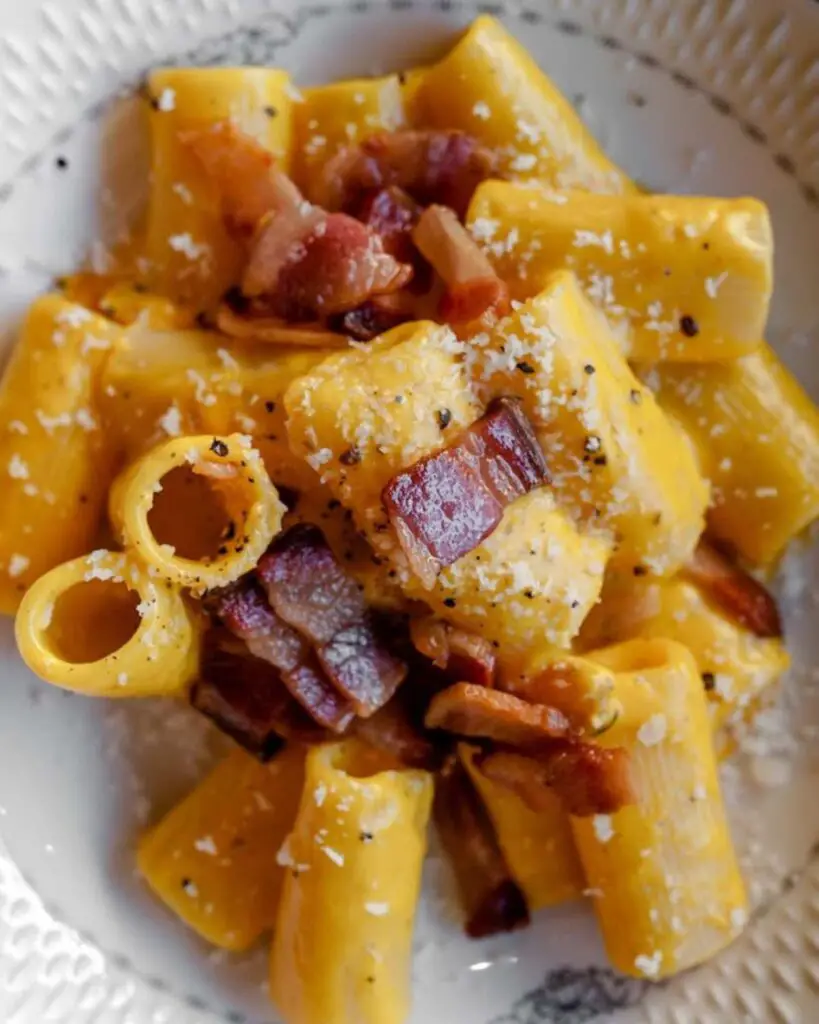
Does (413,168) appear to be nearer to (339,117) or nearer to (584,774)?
(339,117)

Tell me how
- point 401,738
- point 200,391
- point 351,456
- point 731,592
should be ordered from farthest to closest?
point 731,592 → point 401,738 → point 200,391 → point 351,456

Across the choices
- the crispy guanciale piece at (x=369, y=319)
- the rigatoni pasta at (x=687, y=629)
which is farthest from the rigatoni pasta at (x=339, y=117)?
the rigatoni pasta at (x=687, y=629)

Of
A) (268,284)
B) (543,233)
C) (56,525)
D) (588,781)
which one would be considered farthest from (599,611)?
(56,525)

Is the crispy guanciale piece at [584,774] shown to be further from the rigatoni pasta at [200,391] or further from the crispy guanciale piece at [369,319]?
the crispy guanciale piece at [369,319]

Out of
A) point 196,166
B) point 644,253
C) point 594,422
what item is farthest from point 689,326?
point 196,166

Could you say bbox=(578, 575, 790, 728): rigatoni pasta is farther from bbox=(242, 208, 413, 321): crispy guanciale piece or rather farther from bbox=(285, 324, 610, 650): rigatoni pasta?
bbox=(242, 208, 413, 321): crispy guanciale piece
